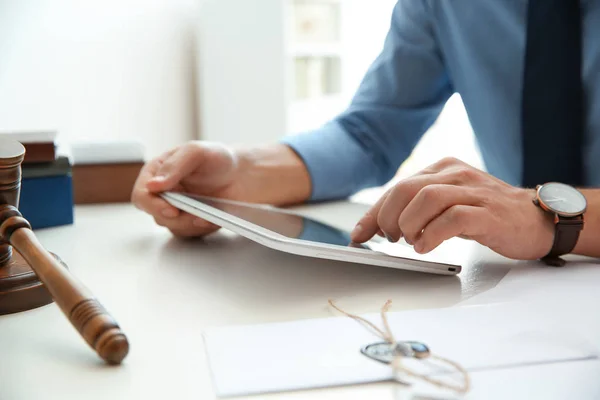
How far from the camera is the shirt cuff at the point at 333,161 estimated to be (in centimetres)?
113

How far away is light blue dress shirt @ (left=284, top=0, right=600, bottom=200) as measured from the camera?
101 cm

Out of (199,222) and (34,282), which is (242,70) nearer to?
(199,222)

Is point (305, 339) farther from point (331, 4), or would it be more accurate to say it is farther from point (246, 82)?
point (331, 4)

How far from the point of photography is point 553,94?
93 centimetres

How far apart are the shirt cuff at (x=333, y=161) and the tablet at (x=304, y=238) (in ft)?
0.95

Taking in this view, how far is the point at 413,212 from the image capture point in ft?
2.06

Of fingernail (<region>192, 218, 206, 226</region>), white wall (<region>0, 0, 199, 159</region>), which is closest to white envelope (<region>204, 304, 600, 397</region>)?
fingernail (<region>192, 218, 206, 226</region>)

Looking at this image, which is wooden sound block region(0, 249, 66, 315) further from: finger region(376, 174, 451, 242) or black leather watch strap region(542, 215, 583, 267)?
black leather watch strap region(542, 215, 583, 267)

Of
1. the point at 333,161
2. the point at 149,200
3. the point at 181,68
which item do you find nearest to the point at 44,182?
the point at 149,200

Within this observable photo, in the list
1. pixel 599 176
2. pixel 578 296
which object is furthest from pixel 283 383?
pixel 599 176

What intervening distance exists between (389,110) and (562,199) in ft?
1.99

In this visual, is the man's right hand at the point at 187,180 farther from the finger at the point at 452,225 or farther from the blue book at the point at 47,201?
the finger at the point at 452,225

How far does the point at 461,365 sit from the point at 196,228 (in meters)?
0.51

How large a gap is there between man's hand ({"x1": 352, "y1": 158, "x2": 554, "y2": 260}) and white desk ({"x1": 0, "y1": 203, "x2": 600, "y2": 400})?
4cm
